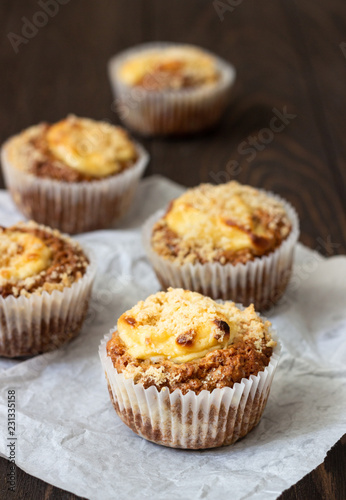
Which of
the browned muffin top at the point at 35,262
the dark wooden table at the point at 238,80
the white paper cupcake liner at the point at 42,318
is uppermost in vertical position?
the browned muffin top at the point at 35,262

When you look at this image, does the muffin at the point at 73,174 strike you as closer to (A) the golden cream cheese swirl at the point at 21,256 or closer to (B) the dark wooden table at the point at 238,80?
(B) the dark wooden table at the point at 238,80

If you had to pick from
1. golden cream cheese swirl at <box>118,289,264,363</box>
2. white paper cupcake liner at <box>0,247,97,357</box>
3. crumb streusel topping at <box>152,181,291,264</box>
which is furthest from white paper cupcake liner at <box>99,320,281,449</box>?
crumb streusel topping at <box>152,181,291,264</box>

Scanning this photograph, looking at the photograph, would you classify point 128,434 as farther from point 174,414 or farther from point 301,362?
point 301,362

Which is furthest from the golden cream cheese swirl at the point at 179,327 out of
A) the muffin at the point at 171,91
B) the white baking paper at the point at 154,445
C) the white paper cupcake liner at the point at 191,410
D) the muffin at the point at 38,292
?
the muffin at the point at 171,91

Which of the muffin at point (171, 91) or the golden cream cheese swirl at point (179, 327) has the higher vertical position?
the golden cream cheese swirl at point (179, 327)

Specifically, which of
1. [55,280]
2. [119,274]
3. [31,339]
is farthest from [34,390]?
[119,274]

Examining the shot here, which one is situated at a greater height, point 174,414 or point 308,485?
point 174,414

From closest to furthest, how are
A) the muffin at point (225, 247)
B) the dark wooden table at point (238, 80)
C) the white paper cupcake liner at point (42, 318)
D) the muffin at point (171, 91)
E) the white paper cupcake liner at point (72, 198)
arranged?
the white paper cupcake liner at point (42, 318) < the muffin at point (225, 247) < the white paper cupcake liner at point (72, 198) < the dark wooden table at point (238, 80) < the muffin at point (171, 91)

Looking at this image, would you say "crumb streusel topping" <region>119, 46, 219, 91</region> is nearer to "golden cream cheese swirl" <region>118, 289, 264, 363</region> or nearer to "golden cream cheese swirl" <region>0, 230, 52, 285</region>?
"golden cream cheese swirl" <region>0, 230, 52, 285</region>
